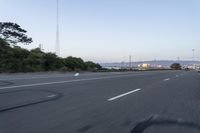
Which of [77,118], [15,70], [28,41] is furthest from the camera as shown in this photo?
[28,41]

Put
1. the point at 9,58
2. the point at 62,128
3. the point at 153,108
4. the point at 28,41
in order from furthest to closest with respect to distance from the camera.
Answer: the point at 28,41 → the point at 9,58 → the point at 153,108 → the point at 62,128

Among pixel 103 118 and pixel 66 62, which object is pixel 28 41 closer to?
pixel 66 62

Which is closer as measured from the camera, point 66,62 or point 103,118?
point 103,118

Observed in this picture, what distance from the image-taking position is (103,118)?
8.82m

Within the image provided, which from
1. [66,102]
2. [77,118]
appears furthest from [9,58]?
[77,118]

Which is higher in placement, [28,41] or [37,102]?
[28,41]

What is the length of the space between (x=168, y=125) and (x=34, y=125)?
2.97 metres

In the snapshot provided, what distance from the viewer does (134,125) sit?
808 centimetres

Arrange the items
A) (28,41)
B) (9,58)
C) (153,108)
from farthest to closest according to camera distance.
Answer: (28,41)
(9,58)
(153,108)

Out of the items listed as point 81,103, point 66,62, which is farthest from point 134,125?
point 66,62

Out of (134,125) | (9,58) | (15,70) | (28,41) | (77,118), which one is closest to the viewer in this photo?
(134,125)

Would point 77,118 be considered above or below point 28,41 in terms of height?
below

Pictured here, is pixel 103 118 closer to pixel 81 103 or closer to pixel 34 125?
pixel 34 125

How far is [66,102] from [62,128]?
4.43 m
